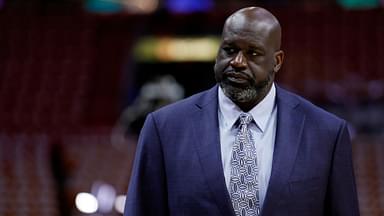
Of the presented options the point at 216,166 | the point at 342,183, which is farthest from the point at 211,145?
the point at 342,183

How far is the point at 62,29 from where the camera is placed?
12.0 m

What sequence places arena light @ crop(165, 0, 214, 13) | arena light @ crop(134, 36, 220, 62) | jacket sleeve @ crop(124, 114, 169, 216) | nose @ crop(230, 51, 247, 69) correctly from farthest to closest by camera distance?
1. arena light @ crop(165, 0, 214, 13)
2. arena light @ crop(134, 36, 220, 62)
3. jacket sleeve @ crop(124, 114, 169, 216)
4. nose @ crop(230, 51, 247, 69)

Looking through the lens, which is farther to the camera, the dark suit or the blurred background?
the blurred background

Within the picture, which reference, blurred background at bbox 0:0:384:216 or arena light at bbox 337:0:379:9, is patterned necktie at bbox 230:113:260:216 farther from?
arena light at bbox 337:0:379:9

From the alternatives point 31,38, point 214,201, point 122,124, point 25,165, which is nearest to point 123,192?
point 25,165

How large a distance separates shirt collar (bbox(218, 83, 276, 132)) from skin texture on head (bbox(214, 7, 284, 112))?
3cm

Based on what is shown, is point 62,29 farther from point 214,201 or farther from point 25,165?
point 214,201

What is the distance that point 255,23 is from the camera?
2.52 m

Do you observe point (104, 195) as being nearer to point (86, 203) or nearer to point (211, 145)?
point (86, 203)

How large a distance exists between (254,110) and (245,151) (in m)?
0.14

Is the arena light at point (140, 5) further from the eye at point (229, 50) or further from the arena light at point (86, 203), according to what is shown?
the eye at point (229, 50)

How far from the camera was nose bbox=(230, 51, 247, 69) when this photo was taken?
2.46 m

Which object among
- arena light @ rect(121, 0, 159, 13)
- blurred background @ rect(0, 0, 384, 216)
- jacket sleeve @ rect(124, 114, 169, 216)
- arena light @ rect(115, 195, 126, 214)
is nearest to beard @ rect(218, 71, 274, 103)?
jacket sleeve @ rect(124, 114, 169, 216)

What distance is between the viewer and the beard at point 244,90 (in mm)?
2502
